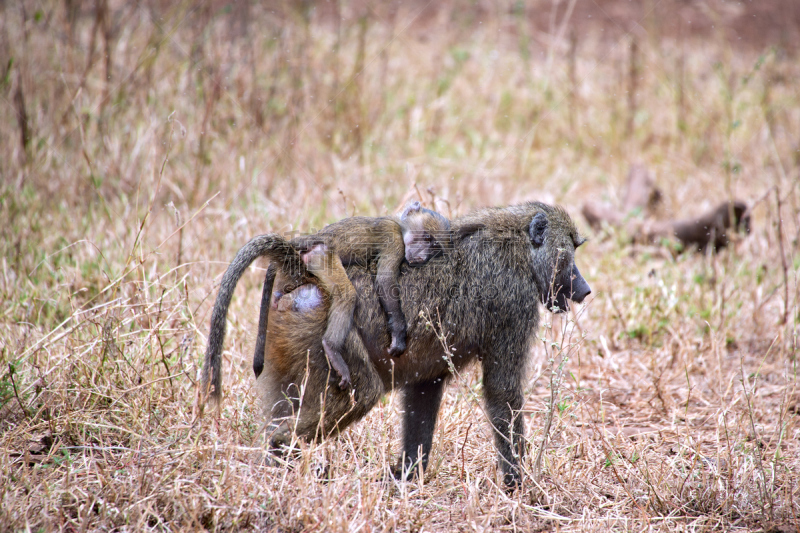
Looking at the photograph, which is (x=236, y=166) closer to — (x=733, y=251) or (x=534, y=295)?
(x=534, y=295)

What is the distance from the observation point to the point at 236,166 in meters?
5.54

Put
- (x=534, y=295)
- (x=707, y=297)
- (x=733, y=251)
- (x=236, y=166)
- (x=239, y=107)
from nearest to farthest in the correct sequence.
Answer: (x=534, y=295)
(x=707, y=297)
(x=733, y=251)
(x=236, y=166)
(x=239, y=107)

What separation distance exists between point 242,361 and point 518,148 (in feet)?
15.1

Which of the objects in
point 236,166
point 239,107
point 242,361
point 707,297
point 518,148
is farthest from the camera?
point 518,148

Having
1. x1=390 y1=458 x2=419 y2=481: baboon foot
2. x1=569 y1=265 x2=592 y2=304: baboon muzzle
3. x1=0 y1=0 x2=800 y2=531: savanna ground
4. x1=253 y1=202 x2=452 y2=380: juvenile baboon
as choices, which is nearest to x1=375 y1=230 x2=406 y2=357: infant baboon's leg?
x1=253 y1=202 x2=452 y2=380: juvenile baboon

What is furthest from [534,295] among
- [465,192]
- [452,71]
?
[452,71]

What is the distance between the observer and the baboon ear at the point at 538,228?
2.98 m

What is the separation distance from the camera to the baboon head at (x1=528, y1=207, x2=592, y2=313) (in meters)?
2.99

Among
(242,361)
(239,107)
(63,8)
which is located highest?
(63,8)

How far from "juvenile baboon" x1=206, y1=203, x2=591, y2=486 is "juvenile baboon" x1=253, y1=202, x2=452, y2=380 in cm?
4

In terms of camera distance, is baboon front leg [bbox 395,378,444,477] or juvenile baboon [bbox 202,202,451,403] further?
baboon front leg [bbox 395,378,444,477]

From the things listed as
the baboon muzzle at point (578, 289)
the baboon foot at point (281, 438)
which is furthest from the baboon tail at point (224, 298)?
the baboon muzzle at point (578, 289)

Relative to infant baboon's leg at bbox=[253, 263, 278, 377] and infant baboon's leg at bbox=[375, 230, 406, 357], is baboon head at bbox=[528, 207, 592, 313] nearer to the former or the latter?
infant baboon's leg at bbox=[375, 230, 406, 357]

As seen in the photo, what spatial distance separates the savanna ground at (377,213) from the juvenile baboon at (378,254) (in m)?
Answer: 0.43
